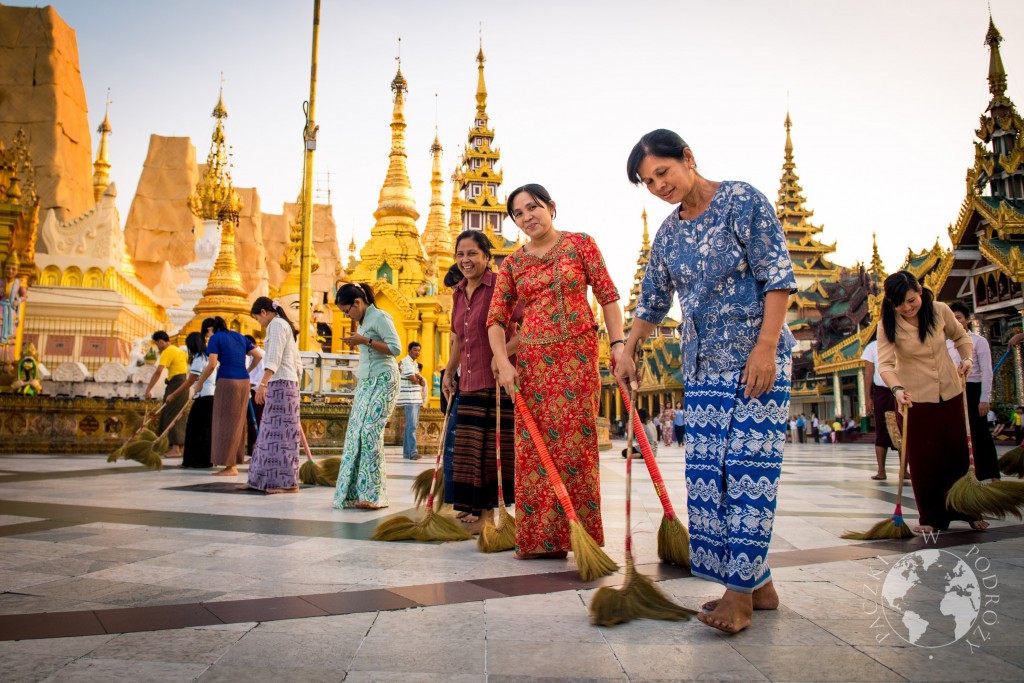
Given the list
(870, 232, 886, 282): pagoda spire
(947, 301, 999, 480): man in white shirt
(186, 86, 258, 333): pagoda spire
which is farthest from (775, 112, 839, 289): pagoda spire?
(947, 301, 999, 480): man in white shirt

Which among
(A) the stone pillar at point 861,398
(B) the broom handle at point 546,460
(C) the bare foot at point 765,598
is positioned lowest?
(C) the bare foot at point 765,598

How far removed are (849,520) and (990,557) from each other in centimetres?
127

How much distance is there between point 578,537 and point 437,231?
32.0 meters

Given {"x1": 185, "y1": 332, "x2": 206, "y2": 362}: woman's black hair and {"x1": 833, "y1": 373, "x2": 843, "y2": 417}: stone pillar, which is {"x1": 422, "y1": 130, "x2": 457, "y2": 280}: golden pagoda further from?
{"x1": 185, "y1": 332, "x2": 206, "y2": 362}: woman's black hair

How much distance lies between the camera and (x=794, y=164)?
4231 centimetres

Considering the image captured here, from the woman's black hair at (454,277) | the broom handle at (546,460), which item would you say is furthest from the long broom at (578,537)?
the woman's black hair at (454,277)

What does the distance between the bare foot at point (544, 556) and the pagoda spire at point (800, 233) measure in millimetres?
36556

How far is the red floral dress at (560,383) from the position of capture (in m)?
3.28

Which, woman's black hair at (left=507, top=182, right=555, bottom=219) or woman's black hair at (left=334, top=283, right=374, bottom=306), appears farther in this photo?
woman's black hair at (left=334, top=283, right=374, bottom=306)

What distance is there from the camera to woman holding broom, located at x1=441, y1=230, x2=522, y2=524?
4.09 meters

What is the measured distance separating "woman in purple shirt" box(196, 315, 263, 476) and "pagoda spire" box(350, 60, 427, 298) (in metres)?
19.3

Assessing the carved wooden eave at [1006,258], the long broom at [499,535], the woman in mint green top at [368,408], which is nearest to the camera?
the long broom at [499,535]

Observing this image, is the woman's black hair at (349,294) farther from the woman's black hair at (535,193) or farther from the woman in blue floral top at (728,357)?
the woman in blue floral top at (728,357)

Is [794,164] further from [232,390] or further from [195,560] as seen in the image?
[195,560]
